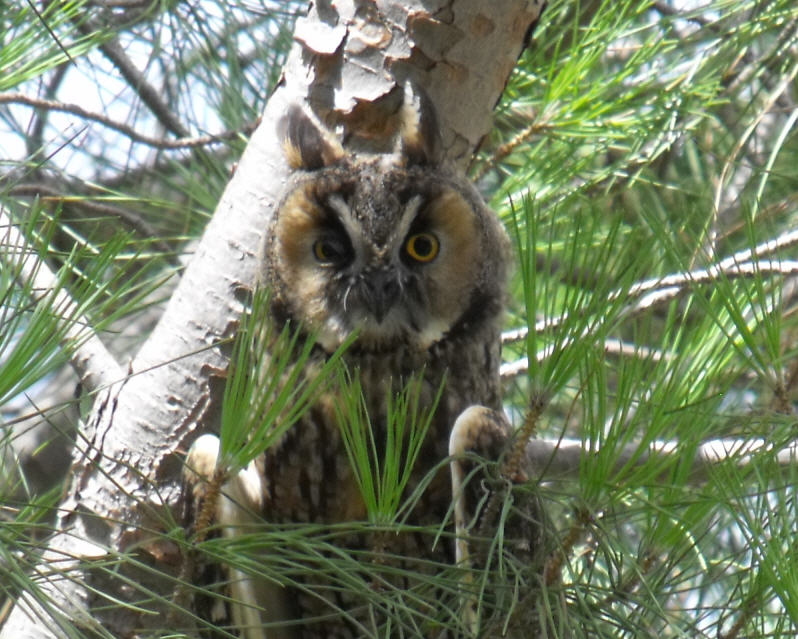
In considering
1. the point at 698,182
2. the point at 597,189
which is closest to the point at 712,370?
the point at 597,189

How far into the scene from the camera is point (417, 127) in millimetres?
1633

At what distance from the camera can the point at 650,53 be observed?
202 centimetres

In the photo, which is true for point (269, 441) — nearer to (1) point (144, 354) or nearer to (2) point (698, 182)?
(1) point (144, 354)

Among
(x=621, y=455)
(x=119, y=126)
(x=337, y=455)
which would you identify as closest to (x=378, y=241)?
(x=337, y=455)

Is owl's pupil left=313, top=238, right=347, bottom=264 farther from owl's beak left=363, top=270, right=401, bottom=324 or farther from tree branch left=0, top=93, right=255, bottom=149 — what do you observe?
tree branch left=0, top=93, right=255, bottom=149

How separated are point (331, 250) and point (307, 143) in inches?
7.0

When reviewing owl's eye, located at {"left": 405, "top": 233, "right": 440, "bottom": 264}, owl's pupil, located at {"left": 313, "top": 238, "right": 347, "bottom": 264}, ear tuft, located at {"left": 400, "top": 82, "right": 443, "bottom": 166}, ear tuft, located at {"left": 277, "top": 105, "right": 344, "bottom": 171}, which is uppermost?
ear tuft, located at {"left": 400, "top": 82, "right": 443, "bottom": 166}

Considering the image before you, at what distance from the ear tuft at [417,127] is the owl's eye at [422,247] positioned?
0.12 metres

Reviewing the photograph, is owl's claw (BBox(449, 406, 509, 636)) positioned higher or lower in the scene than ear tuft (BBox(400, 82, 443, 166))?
lower

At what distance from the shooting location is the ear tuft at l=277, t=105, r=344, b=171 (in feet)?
5.36

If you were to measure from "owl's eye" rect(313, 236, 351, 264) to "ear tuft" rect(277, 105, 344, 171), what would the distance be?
12 cm

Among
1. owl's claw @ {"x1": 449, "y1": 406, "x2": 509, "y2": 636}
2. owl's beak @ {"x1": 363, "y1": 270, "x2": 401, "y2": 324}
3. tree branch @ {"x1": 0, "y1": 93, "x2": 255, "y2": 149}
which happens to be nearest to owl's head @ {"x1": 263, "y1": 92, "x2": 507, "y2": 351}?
owl's beak @ {"x1": 363, "y1": 270, "x2": 401, "y2": 324}

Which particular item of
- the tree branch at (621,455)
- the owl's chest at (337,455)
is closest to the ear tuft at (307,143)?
the owl's chest at (337,455)

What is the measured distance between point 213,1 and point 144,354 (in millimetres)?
1045
